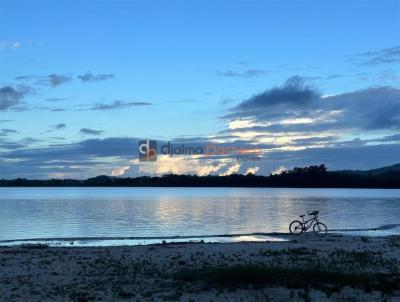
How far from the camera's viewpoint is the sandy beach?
11102mm

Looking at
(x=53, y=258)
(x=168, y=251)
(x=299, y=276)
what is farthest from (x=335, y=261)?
(x=53, y=258)

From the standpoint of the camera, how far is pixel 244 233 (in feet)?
111

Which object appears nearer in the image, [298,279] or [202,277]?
[298,279]

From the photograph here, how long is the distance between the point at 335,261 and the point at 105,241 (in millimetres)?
16255

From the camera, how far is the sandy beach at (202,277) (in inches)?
437

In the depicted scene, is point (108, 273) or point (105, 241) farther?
point (105, 241)

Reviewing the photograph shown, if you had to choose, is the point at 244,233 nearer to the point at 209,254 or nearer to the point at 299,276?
the point at 209,254

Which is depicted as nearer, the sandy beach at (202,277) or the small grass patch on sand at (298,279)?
the sandy beach at (202,277)

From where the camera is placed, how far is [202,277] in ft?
42.4

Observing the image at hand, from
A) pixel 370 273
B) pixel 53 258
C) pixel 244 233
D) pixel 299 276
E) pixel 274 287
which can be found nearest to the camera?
pixel 274 287

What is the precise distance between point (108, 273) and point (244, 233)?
2059 cm

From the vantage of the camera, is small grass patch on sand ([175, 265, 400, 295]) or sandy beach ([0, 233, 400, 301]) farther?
small grass patch on sand ([175, 265, 400, 295])

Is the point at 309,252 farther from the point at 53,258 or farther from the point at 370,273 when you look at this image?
the point at 53,258

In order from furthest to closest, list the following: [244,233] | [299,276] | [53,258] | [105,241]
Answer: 1. [244,233]
2. [105,241]
3. [53,258]
4. [299,276]
